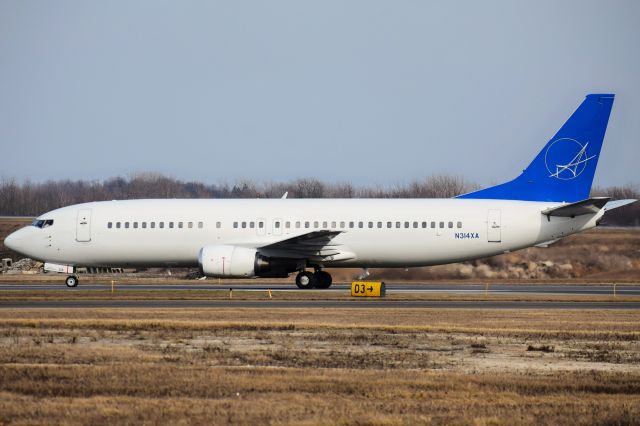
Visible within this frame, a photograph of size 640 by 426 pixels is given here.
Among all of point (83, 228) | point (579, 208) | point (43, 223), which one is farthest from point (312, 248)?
point (43, 223)

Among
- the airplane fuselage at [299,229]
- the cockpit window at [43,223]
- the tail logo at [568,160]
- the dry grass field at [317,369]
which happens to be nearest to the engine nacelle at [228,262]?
the airplane fuselage at [299,229]

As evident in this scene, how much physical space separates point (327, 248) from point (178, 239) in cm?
658

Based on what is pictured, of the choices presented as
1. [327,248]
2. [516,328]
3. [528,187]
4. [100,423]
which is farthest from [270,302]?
[100,423]

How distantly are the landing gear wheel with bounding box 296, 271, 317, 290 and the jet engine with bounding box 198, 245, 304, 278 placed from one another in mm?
1895

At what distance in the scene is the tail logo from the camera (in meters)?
43.8

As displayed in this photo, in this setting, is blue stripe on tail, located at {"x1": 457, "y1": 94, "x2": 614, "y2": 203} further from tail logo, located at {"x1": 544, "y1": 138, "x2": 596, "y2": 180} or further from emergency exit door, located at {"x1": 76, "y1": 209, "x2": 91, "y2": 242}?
emergency exit door, located at {"x1": 76, "y1": 209, "x2": 91, "y2": 242}

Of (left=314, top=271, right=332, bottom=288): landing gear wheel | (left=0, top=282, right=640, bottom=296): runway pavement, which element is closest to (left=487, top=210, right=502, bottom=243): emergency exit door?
(left=0, top=282, right=640, bottom=296): runway pavement

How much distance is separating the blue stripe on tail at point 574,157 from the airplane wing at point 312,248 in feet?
27.3

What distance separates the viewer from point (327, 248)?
44.1 meters

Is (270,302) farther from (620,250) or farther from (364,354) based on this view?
(620,250)

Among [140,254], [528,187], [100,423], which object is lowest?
[100,423]

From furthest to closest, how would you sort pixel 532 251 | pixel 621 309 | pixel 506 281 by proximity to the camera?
1. pixel 532 251
2. pixel 506 281
3. pixel 621 309

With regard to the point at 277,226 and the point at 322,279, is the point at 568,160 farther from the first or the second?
the point at 277,226

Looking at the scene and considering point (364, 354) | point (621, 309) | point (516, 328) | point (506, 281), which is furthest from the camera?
point (506, 281)
